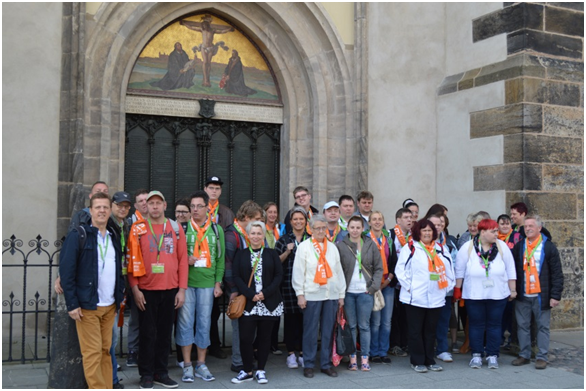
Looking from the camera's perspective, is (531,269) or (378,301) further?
(531,269)

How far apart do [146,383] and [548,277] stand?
4.44 metres

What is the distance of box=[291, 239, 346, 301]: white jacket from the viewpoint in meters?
6.74

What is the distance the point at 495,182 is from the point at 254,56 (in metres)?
4.18

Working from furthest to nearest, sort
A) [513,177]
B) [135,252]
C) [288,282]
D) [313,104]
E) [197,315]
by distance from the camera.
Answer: [313,104]
[513,177]
[288,282]
[197,315]
[135,252]

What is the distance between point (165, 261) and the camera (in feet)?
20.4

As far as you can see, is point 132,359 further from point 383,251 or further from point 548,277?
point 548,277

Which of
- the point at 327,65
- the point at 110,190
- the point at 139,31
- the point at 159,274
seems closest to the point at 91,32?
the point at 139,31

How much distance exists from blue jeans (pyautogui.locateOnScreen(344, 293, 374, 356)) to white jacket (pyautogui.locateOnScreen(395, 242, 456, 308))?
379 mm

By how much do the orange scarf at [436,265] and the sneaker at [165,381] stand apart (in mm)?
2794

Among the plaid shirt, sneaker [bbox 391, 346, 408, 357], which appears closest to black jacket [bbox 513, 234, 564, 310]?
sneaker [bbox 391, 346, 408, 357]

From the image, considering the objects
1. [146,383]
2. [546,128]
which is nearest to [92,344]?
[146,383]

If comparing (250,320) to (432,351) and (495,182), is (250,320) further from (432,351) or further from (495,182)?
(495,182)

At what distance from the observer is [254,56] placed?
10773 mm

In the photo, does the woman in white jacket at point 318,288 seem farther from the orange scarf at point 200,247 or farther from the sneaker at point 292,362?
the orange scarf at point 200,247
